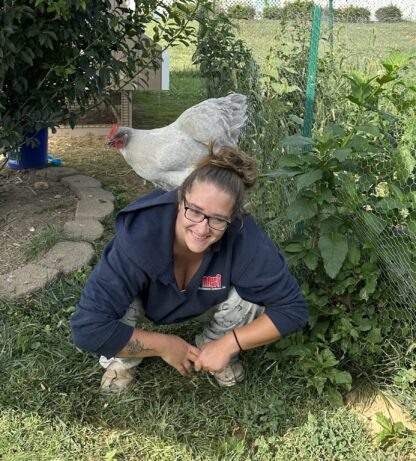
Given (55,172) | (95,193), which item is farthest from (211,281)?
(55,172)

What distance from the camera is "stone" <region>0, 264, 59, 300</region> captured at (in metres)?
2.67

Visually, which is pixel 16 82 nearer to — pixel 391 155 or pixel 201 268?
pixel 201 268

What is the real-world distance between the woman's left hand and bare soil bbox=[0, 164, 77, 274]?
1.47 meters

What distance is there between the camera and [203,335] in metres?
2.31

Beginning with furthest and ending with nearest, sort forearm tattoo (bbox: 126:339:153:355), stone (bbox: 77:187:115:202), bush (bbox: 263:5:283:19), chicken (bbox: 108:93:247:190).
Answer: bush (bbox: 263:5:283:19)
stone (bbox: 77:187:115:202)
chicken (bbox: 108:93:247:190)
forearm tattoo (bbox: 126:339:153:355)

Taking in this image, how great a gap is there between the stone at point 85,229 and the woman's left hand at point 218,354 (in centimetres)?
149

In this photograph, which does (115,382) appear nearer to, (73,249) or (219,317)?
(219,317)

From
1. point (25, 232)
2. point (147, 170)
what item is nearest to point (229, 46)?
point (147, 170)

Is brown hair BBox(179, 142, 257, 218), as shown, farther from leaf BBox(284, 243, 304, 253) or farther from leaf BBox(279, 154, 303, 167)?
leaf BBox(284, 243, 304, 253)

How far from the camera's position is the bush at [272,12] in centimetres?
406

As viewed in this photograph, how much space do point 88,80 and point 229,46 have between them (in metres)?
2.04

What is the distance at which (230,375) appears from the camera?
7.32 ft

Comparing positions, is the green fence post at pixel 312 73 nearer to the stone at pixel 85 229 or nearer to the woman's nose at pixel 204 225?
the woman's nose at pixel 204 225

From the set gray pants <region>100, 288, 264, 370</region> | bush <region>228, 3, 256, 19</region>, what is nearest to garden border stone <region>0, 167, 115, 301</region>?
gray pants <region>100, 288, 264, 370</region>
